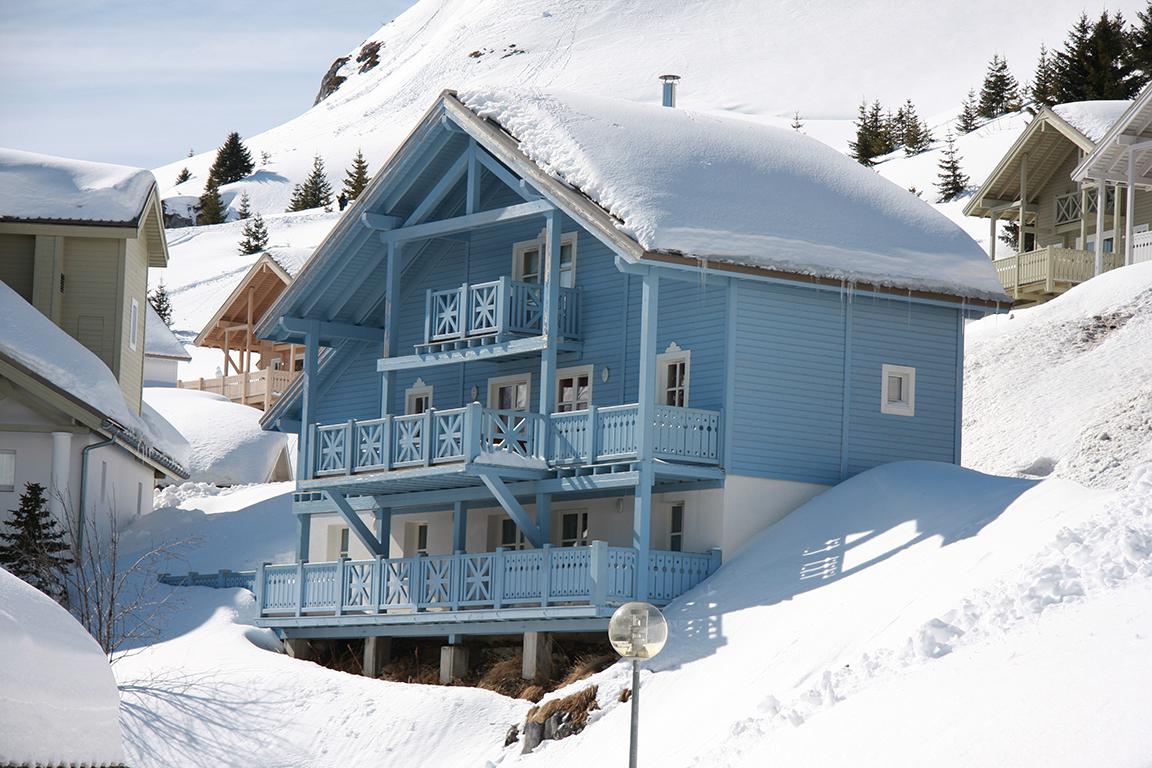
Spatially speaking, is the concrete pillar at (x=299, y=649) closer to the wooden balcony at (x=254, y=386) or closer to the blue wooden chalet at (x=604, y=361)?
the blue wooden chalet at (x=604, y=361)

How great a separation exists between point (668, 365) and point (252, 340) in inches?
1520

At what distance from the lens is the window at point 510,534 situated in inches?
1336

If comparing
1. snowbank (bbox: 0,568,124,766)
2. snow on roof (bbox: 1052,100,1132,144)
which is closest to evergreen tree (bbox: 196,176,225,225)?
snow on roof (bbox: 1052,100,1132,144)

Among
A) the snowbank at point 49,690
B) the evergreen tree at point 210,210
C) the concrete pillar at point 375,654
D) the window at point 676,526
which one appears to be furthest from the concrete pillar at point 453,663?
the evergreen tree at point 210,210

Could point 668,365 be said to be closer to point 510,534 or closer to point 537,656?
point 510,534

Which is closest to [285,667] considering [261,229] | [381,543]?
[381,543]

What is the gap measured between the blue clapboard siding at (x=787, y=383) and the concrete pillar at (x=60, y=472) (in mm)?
16767

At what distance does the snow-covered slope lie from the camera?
36.2 metres

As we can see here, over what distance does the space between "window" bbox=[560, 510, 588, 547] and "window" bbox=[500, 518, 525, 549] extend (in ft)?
2.88

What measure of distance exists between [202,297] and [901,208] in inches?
3184

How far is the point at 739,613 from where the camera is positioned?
27438mm

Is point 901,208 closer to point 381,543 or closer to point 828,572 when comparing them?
point 828,572

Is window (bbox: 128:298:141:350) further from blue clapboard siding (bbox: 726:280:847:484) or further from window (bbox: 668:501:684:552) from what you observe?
blue clapboard siding (bbox: 726:280:847:484)

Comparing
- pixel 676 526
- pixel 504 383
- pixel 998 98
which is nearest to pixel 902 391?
pixel 676 526
